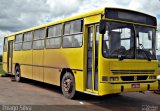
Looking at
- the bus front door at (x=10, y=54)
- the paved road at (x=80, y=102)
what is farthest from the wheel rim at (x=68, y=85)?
the bus front door at (x=10, y=54)

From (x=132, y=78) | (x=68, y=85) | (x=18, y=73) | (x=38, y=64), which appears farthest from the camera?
(x=18, y=73)

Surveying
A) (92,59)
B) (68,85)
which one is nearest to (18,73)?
(68,85)

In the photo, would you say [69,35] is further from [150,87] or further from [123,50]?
[150,87]

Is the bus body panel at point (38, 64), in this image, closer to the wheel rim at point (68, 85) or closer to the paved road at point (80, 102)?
the paved road at point (80, 102)

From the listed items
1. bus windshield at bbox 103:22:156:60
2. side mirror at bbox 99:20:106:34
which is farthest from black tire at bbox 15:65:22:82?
side mirror at bbox 99:20:106:34

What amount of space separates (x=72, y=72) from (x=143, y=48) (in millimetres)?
2817

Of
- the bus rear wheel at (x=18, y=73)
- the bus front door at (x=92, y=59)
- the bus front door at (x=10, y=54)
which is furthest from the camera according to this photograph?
the bus front door at (x=10, y=54)

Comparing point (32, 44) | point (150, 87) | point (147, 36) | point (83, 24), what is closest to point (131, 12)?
point (147, 36)

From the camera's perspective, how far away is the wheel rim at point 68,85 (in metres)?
12.0

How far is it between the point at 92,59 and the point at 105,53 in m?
0.82

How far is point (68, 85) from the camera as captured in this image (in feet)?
39.5

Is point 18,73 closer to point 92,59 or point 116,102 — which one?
point 116,102

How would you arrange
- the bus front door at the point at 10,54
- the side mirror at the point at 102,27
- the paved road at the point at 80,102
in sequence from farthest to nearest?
the bus front door at the point at 10,54 → the paved road at the point at 80,102 → the side mirror at the point at 102,27

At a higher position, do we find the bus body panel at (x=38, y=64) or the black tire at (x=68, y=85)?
the bus body panel at (x=38, y=64)
